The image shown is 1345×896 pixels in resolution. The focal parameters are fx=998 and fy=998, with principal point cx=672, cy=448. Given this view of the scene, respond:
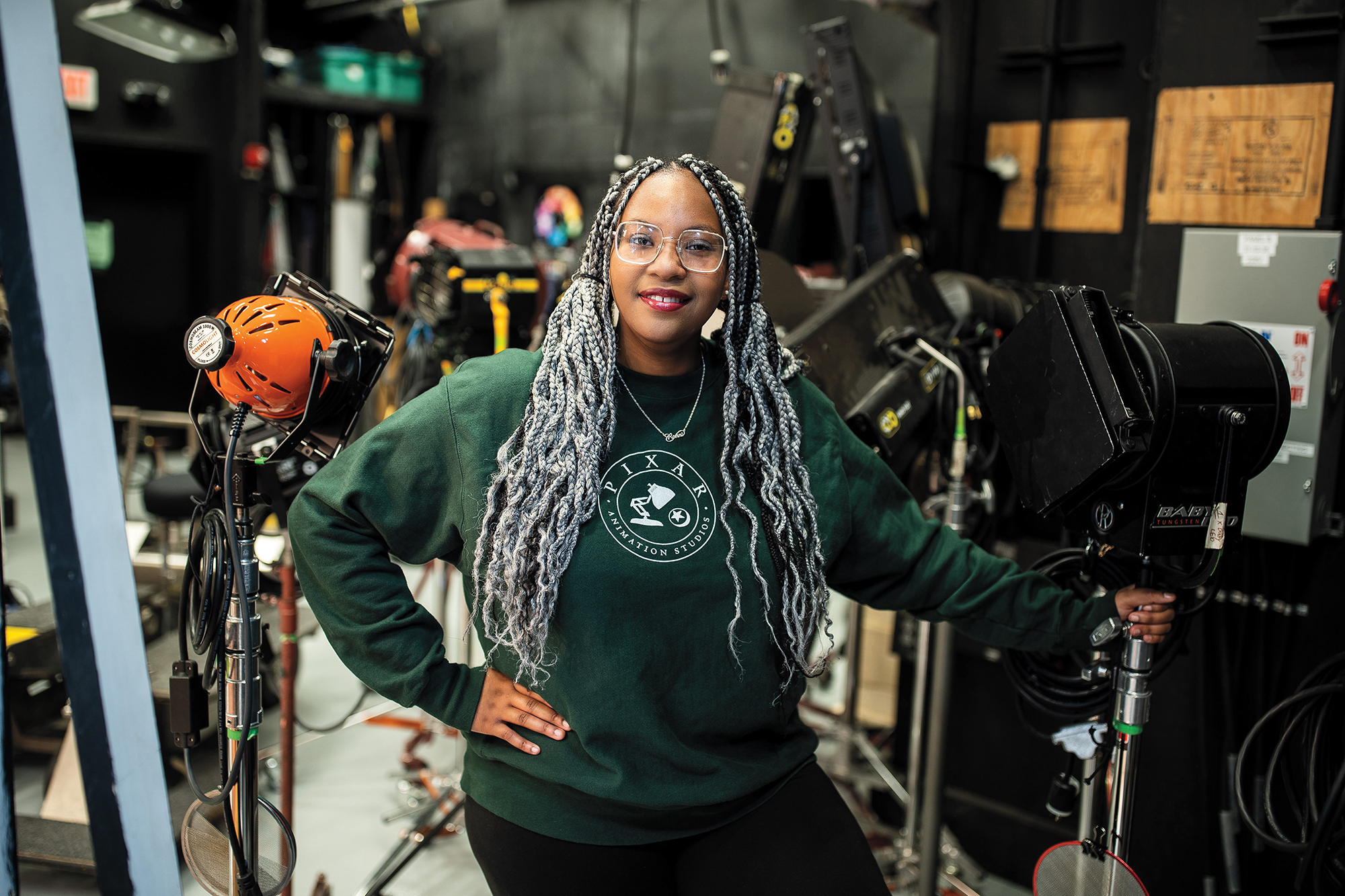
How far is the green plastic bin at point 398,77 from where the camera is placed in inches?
352

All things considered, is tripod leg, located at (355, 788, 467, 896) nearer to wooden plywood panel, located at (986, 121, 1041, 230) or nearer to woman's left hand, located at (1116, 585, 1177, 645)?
woman's left hand, located at (1116, 585, 1177, 645)

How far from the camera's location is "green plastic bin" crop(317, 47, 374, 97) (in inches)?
338

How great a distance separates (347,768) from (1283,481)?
108 inches

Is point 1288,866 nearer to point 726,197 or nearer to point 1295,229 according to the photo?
point 1295,229

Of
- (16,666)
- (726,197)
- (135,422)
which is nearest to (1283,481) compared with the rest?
(726,197)

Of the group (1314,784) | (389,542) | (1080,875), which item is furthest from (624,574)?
(1314,784)

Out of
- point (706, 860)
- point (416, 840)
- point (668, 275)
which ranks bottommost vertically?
point (416, 840)

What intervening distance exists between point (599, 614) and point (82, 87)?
7584mm

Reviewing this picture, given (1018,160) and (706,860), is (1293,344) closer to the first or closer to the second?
(1018,160)

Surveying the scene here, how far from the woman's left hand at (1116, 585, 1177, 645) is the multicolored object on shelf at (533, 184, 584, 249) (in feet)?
23.1

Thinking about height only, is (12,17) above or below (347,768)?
above

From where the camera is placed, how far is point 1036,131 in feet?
9.30

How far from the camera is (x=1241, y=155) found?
2.23 metres

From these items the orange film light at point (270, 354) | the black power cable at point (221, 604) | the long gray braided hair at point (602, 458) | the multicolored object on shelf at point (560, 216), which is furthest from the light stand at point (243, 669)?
the multicolored object on shelf at point (560, 216)
